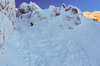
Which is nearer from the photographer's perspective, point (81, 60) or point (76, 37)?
point (81, 60)

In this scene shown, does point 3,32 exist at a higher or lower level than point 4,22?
lower

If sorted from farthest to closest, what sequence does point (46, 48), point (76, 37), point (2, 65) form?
point (76, 37), point (46, 48), point (2, 65)

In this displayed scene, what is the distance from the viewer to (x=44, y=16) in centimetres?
2233

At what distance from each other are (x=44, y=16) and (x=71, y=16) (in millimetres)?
7368

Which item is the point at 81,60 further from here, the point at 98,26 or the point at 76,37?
the point at 98,26

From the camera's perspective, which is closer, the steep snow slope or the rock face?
the steep snow slope

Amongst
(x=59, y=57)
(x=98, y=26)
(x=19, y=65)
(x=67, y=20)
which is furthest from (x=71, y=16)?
(x=19, y=65)

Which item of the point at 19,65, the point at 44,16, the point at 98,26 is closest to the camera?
the point at 19,65

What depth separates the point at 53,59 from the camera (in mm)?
8969

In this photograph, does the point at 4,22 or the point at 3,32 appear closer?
the point at 3,32

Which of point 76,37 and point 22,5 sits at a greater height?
point 22,5

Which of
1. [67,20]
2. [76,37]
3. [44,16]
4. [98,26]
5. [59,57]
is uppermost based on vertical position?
[44,16]

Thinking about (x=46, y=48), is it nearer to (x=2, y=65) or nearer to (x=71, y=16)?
(x=2, y=65)

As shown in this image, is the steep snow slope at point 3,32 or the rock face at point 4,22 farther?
the rock face at point 4,22
